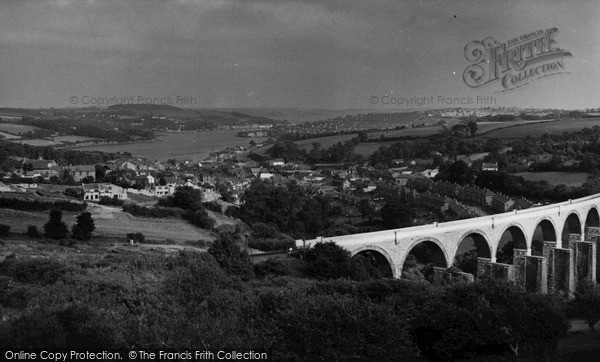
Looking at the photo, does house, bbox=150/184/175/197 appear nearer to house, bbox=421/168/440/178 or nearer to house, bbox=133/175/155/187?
house, bbox=133/175/155/187

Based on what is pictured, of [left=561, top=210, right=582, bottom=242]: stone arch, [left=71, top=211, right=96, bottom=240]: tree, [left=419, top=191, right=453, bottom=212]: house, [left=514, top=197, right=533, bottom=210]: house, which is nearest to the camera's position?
[left=71, top=211, right=96, bottom=240]: tree

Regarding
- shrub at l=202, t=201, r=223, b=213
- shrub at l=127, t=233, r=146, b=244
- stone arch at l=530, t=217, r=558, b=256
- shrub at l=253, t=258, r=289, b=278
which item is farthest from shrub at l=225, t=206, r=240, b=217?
shrub at l=253, t=258, r=289, b=278

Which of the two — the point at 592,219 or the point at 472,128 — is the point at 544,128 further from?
the point at 592,219

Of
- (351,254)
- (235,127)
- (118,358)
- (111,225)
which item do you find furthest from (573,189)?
(235,127)

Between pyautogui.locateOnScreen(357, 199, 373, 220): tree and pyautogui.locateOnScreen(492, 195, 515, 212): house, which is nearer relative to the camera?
pyautogui.locateOnScreen(492, 195, 515, 212): house

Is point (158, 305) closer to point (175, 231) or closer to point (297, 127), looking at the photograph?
point (175, 231)

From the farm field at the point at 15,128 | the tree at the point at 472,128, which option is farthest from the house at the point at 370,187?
the farm field at the point at 15,128

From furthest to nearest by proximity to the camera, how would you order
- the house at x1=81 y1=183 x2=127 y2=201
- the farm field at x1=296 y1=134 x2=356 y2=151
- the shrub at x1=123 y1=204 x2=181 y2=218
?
the farm field at x1=296 y1=134 x2=356 y2=151 → the house at x1=81 y1=183 x2=127 y2=201 → the shrub at x1=123 y1=204 x2=181 y2=218
